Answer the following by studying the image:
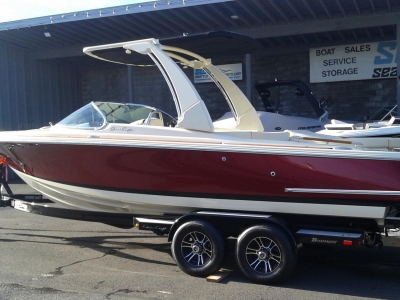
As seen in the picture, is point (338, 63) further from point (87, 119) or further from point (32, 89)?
point (87, 119)

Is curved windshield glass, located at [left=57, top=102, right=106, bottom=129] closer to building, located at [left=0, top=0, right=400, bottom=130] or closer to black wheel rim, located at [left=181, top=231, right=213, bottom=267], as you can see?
black wheel rim, located at [left=181, top=231, right=213, bottom=267]

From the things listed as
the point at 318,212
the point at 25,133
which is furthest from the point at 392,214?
the point at 25,133

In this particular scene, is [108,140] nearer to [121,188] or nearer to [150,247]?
[121,188]

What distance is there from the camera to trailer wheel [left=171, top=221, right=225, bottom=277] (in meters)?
5.94

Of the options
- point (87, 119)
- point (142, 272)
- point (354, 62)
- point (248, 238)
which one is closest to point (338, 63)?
point (354, 62)

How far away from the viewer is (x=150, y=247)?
7535 mm

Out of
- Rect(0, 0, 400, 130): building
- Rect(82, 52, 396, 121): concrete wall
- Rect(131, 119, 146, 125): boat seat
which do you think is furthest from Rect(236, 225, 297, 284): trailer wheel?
Rect(82, 52, 396, 121): concrete wall

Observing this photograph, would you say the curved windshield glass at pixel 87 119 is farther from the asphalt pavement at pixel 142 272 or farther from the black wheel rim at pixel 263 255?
the black wheel rim at pixel 263 255

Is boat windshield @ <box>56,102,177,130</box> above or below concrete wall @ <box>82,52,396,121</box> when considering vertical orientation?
below

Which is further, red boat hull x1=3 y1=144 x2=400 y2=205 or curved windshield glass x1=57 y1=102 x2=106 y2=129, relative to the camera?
Result: curved windshield glass x1=57 y1=102 x2=106 y2=129

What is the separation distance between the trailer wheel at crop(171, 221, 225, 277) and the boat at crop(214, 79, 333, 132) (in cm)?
228

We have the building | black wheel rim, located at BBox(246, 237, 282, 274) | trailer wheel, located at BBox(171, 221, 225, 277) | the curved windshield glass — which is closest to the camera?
black wheel rim, located at BBox(246, 237, 282, 274)

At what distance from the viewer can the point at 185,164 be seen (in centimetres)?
612

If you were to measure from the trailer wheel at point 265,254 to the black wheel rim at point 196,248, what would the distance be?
415 mm
